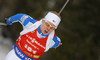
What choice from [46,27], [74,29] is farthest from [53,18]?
[74,29]

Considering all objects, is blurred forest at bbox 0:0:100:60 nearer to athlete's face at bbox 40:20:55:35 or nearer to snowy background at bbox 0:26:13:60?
snowy background at bbox 0:26:13:60

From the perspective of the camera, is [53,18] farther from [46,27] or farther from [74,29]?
[74,29]

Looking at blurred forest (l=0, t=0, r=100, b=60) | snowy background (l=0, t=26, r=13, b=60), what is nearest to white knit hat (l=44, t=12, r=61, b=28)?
blurred forest (l=0, t=0, r=100, b=60)

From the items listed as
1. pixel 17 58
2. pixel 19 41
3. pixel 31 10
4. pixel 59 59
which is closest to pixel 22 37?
pixel 19 41

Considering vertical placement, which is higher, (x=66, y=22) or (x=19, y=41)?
(x=19, y=41)

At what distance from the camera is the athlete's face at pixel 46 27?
1.40 meters

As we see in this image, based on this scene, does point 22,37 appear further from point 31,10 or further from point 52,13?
point 31,10

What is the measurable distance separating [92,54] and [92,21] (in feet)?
2.23

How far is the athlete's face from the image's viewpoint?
1.40m

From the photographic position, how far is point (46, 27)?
141cm

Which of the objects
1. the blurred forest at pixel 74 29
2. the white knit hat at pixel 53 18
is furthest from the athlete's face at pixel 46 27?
the blurred forest at pixel 74 29

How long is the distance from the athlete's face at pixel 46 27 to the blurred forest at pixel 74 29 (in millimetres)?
1669

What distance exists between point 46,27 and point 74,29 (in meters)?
1.89

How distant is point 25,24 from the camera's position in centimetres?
153
